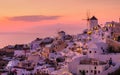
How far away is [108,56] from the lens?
112 feet

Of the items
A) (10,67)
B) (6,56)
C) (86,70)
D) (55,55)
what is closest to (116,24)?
(55,55)

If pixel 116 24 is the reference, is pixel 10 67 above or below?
below

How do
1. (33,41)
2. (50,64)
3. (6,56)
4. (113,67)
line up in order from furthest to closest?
(33,41) < (6,56) < (50,64) < (113,67)

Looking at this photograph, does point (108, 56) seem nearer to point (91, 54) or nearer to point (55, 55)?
point (91, 54)

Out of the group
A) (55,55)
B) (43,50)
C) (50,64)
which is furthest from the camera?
Result: (43,50)

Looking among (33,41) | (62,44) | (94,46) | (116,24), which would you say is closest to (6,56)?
(33,41)

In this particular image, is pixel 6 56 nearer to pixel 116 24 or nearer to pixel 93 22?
pixel 93 22

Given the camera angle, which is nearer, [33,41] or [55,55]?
[55,55]

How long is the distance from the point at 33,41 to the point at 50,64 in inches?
891

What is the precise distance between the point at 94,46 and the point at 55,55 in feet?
32.8

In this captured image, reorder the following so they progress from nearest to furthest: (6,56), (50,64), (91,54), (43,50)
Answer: (91,54), (50,64), (43,50), (6,56)

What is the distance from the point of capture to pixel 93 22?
2025 inches

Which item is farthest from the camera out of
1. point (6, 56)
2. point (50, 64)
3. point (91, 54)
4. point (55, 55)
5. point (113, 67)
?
point (6, 56)

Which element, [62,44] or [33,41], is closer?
[62,44]
